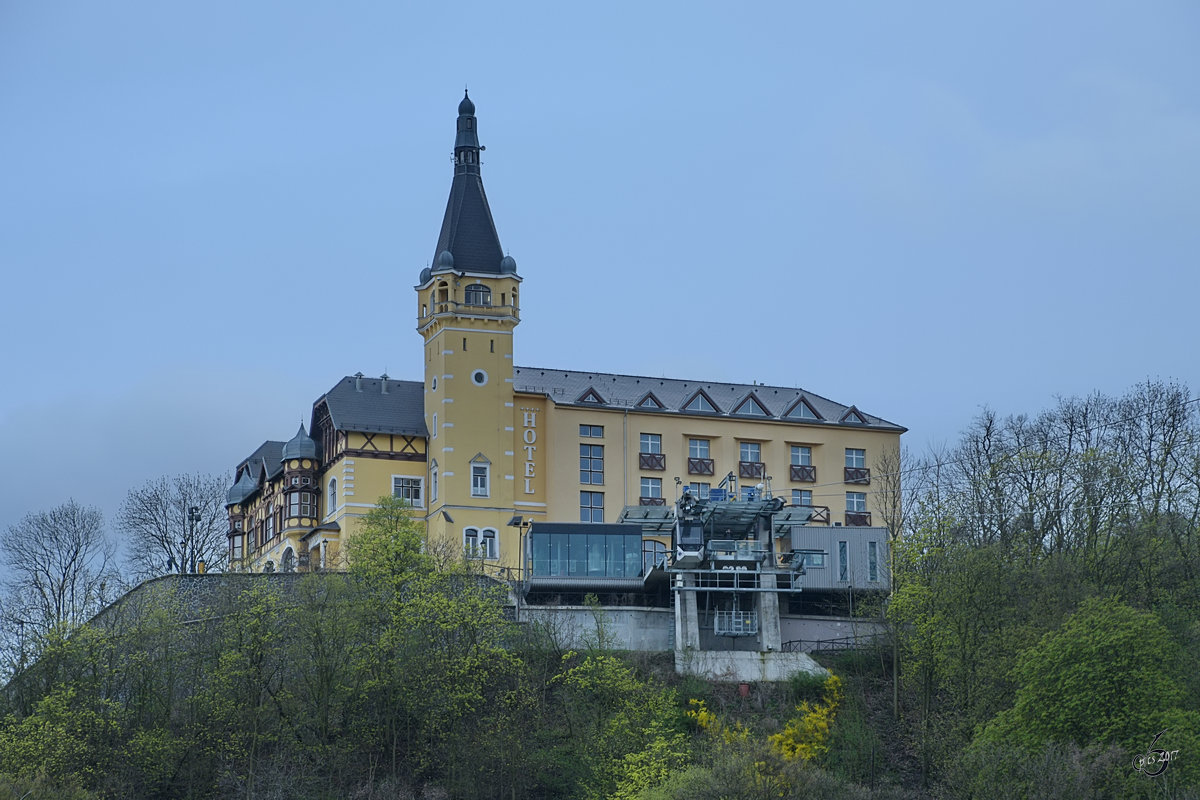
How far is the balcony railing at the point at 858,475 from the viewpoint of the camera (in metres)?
89.0

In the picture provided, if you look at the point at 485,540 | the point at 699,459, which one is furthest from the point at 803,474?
the point at 485,540

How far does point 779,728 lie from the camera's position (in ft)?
209

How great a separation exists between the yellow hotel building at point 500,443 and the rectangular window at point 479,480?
0.14 ft

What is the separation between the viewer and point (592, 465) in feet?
280

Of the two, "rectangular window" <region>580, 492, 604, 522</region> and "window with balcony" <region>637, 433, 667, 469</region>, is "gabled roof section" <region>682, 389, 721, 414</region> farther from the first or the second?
"rectangular window" <region>580, 492, 604, 522</region>

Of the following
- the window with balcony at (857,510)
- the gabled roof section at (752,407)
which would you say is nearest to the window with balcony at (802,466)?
the window with balcony at (857,510)

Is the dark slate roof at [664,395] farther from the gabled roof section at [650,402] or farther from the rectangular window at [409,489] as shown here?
the rectangular window at [409,489]

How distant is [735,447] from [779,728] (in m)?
26.1

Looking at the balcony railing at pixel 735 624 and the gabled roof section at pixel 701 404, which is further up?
the gabled roof section at pixel 701 404

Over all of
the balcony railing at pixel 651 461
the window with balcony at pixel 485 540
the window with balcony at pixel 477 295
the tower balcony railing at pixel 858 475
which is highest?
the window with balcony at pixel 477 295

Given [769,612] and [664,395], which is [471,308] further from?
[769,612]

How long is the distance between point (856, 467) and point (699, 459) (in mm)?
7941

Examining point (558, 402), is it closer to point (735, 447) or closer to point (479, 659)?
point (735, 447)

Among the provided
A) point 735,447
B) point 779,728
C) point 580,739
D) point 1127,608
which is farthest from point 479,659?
point 735,447
